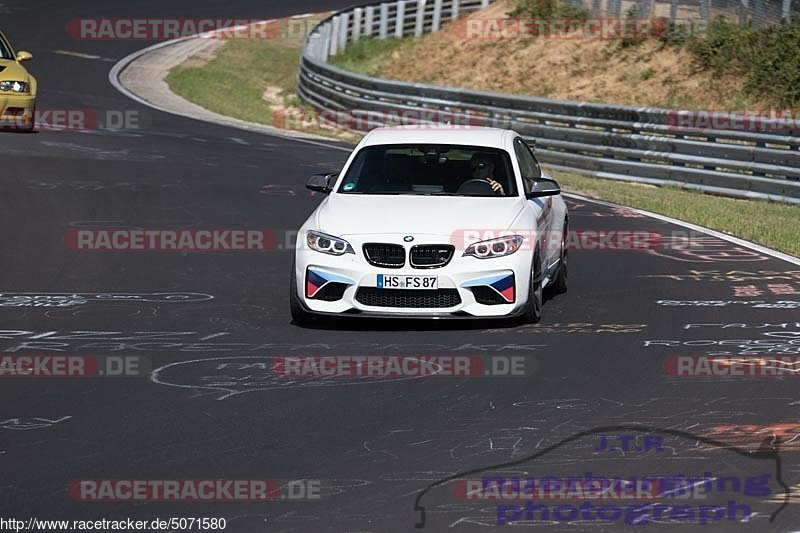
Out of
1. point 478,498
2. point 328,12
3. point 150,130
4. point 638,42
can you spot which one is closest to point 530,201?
point 478,498

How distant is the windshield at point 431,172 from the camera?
11.9 m

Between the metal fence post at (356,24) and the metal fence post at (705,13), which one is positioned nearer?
the metal fence post at (705,13)

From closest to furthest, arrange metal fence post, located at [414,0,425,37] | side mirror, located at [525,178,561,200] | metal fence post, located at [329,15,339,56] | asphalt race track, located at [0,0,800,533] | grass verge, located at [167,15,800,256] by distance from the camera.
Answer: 1. asphalt race track, located at [0,0,800,533]
2. side mirror, located at [525,178,561,200]
3. grass verge, located at [167,15,800,256]
4. metal fence post, located at [329,15,339,56]
5. metal fence post, located at [414,0,425,37]

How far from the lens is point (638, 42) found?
111ft

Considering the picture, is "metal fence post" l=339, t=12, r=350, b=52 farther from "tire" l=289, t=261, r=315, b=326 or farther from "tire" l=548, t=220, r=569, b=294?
"tire" l=289, t=261, r=315, b=326

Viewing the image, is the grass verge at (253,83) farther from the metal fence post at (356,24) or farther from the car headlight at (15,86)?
the car headlight at (15,86)

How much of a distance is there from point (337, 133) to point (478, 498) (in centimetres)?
2498

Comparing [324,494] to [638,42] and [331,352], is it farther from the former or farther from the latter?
[638,42]

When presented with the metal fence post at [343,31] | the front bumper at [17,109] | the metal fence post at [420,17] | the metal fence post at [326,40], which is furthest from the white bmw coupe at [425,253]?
the metal fence post at [420,17]

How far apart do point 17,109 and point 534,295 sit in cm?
1544

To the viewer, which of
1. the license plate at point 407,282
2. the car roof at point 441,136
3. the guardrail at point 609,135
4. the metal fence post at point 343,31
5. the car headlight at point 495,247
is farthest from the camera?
the metal fence post at point 343,31

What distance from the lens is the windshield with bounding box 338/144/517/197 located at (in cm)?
1188

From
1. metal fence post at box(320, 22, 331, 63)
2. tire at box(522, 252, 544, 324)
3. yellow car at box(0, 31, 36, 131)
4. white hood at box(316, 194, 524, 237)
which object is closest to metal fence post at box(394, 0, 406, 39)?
metal fence post at box(320, 22, 331, 63)

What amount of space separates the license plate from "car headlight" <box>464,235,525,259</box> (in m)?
0.35
